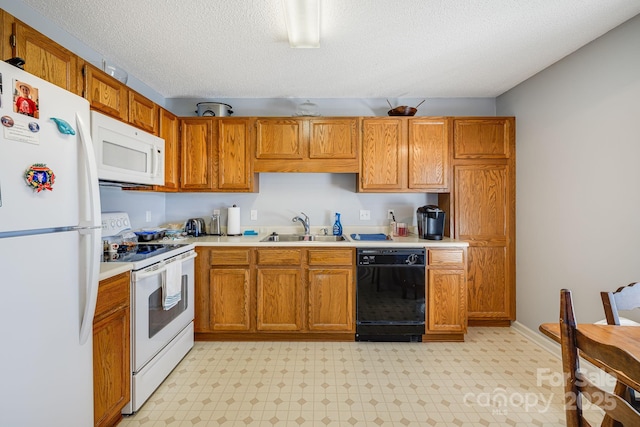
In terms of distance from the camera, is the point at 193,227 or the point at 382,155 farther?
the point at 193,227

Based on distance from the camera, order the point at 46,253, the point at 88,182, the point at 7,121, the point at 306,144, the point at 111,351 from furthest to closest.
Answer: the point at 306,144 < the point at 111,351 < the point at 88,182 < the point at 46,253 < the point at 7,121

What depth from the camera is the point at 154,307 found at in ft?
6.03

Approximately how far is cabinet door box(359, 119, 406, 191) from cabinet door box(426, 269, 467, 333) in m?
0.95

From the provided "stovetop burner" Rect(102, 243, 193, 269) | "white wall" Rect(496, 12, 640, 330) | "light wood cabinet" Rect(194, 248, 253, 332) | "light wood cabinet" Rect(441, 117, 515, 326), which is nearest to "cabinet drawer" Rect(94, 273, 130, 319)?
"stovetop burner" Rect(102, 243, 193, 269)

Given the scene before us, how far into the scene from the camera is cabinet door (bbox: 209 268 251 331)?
2.48 m

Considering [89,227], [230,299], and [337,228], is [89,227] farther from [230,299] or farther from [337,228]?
[337,228]

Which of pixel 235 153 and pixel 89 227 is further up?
pixel 235 153

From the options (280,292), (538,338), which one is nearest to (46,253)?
(280,292)

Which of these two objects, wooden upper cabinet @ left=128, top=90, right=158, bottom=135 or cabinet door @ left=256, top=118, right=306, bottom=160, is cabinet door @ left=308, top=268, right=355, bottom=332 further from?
wooden upper cabinet @ left=128, top=90, right=158, bottom=135

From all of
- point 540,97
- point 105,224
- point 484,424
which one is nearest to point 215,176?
point 105,224

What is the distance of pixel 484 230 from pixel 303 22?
2.47m

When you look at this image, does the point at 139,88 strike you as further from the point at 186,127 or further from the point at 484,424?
the point at 484,424

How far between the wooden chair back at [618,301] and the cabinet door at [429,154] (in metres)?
1.70

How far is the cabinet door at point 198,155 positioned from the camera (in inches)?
108
